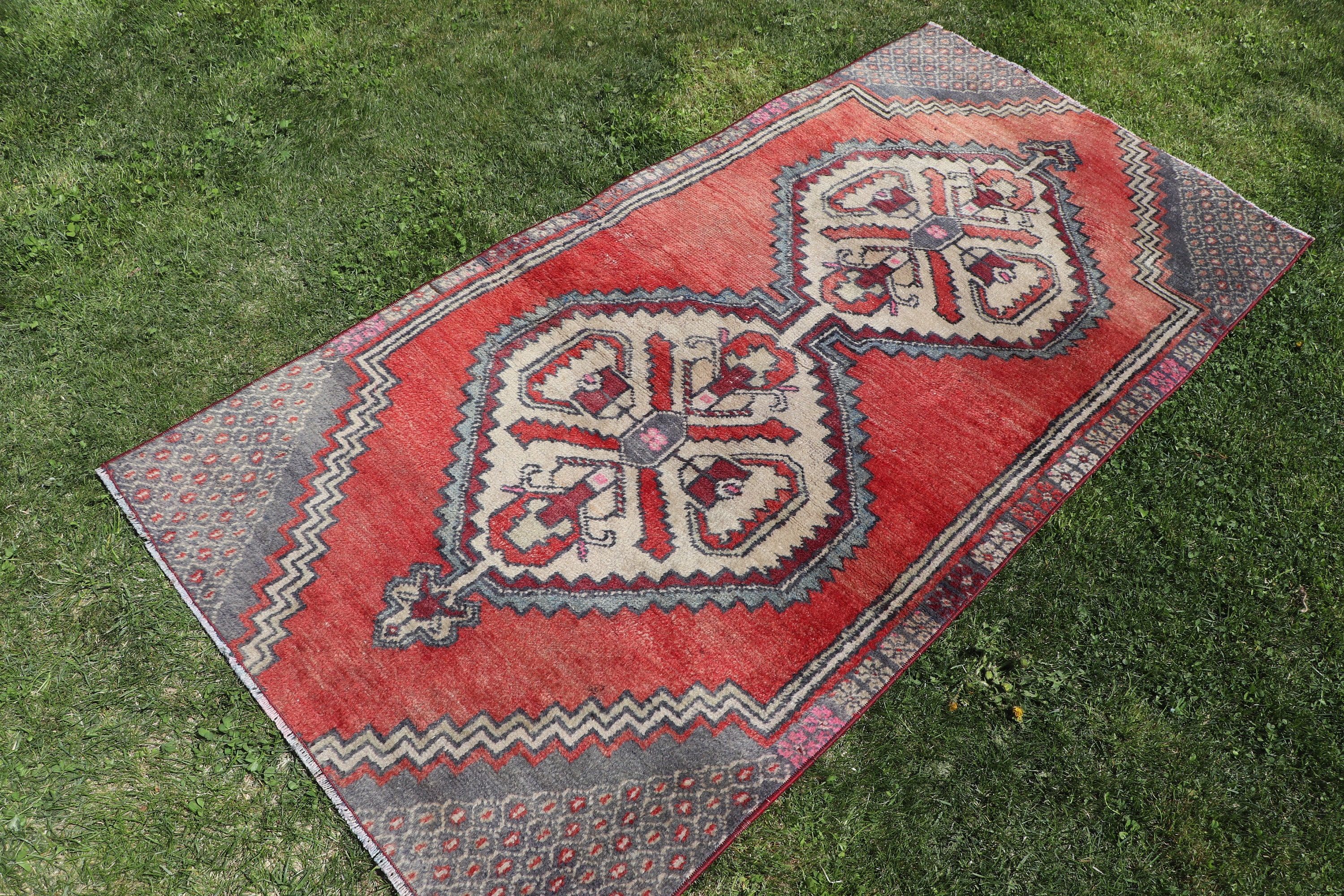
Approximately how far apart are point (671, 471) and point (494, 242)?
181 cm

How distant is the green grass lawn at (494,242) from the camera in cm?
339

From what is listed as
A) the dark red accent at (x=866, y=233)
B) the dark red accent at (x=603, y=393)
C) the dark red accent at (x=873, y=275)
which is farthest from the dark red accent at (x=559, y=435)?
the dark red accent at (x=866, y=233)

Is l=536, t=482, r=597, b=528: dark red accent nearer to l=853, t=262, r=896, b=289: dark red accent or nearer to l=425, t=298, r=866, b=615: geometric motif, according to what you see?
l=425, t=298, r=866, b=615: geometric motif

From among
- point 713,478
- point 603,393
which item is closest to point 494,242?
point 603,393

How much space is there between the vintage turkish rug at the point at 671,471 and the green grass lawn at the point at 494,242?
0.62 feet

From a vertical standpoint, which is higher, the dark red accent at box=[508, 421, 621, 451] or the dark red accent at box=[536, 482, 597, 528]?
the dark red accent at box=[508, 421, 621, 451]

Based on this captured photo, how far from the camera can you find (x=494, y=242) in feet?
17.1

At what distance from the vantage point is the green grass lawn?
3389 millimetres

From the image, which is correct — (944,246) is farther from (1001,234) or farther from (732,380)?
(732,380)

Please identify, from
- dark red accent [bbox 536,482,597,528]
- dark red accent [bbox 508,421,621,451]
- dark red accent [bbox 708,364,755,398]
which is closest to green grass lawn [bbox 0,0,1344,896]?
dark red accent [bbox 508,421,621,451]

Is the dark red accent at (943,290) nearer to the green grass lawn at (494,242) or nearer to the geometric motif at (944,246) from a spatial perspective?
the geometric motif at (944,246)

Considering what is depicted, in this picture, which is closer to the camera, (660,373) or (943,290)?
(660,373)

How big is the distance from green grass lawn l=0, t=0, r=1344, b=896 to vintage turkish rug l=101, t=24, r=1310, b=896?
0.62 feet

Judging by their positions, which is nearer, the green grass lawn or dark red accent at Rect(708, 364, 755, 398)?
the green grass lawn
